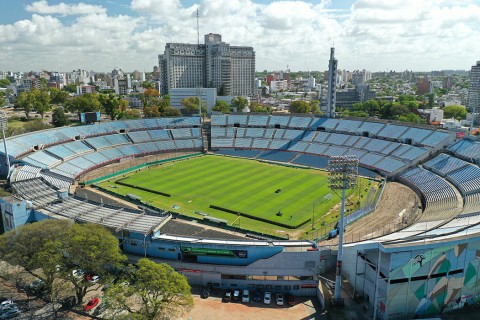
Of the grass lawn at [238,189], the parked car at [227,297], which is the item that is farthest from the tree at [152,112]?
the parked car at [227,297]

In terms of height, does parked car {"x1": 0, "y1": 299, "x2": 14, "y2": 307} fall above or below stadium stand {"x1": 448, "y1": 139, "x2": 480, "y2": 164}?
below

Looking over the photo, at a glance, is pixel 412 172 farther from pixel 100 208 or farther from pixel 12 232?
pixel 12 232

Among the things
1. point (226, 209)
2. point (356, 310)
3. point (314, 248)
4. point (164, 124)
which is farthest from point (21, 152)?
point (356, 310)

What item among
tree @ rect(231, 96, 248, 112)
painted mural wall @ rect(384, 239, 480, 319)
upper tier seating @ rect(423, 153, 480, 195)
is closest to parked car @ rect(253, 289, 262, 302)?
painted mural wall @ rect(384, 239, 480, 319)

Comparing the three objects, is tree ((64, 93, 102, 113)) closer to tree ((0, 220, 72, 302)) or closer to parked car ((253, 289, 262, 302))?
tree ((0, 220, 72, 302))

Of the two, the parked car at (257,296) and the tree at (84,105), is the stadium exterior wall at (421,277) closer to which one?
the parked car at (257,296)

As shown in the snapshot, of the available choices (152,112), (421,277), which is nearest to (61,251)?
(421,277)
